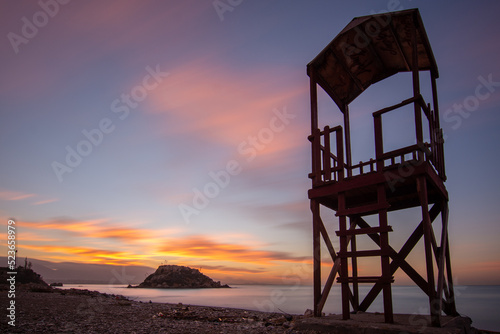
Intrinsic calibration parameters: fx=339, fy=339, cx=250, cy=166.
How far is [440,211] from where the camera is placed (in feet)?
34.6

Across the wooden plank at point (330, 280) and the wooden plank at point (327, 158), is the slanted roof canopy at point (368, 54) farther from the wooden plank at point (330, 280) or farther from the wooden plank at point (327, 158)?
the wooden plank at point (330, 280)

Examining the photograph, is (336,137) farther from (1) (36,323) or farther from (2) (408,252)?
(1) (36,323)

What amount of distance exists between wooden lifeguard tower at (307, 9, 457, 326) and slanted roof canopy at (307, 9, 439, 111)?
3 centimetres

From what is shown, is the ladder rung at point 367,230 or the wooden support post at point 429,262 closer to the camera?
the wooden support post at point 429,262

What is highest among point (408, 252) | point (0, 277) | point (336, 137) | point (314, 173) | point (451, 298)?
point (336, 137)

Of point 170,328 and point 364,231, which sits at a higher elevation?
point 364,231

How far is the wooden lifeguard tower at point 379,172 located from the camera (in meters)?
8.48

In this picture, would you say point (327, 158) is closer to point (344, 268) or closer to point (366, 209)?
point (366, 209)

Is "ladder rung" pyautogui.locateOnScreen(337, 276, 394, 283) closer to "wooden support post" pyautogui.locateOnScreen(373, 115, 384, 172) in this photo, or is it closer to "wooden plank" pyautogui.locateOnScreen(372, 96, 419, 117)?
"wooden support post" pyautogui.locateOnScreen(373, 115, 384, 172)

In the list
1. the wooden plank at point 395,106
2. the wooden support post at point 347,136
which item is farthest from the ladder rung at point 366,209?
the wooden support post at point 347,136

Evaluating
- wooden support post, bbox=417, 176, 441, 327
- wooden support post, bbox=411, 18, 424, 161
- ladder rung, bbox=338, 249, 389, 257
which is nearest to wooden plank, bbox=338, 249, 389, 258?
ladder rung, bbox=338, 249, 389, 257

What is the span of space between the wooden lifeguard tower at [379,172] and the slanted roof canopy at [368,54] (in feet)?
0.09

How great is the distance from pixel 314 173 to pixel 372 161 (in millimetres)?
1738

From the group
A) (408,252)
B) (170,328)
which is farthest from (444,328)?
(170,328)
